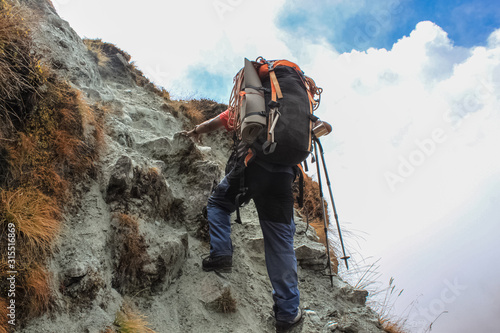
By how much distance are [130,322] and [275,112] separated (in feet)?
8.29

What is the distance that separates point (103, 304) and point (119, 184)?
Result: 5.27 ft

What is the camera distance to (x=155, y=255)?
3.85 m

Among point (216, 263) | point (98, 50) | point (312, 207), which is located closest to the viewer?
point (216, 263)

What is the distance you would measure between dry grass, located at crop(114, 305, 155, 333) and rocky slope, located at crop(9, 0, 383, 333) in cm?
5

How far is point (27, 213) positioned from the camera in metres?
2.84

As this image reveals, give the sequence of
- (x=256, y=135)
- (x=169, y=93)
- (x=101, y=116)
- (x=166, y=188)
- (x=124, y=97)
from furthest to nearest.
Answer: (x=169, y=93) < (x=124, y=97) < (x=101, y=116) < (x=166, y=188) < (x=256, y=135)

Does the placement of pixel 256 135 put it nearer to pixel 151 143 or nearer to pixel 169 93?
pixel 151 143

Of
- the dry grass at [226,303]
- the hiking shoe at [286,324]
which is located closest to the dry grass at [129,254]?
the dry grass at [226,303]

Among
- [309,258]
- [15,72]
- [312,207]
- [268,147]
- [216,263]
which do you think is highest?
[312,207]

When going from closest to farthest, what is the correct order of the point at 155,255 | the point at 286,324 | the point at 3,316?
the point at 3,316
the point at 286,324
the point at 155,255

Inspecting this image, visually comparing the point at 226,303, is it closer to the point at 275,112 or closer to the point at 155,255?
the point at 155,255

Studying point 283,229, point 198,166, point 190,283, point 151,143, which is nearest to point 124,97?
point 151,143

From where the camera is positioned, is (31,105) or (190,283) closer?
(31,105)

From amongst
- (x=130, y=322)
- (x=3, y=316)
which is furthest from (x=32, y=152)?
(x=130, y=322)
